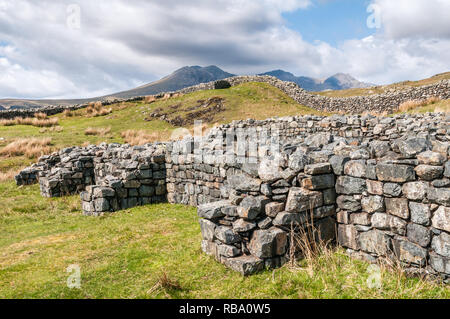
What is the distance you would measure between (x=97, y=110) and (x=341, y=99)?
1119 inches

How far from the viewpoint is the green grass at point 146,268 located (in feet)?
15.0

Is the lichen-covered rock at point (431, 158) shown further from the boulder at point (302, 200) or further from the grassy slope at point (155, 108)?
the grassy slope at point (155, 108)

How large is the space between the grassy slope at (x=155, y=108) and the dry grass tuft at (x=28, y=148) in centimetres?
64

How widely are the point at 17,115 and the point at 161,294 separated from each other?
1502 inches

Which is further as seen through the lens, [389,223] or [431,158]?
[389,223]

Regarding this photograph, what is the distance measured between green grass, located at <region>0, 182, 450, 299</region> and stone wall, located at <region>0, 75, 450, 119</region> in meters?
21.7

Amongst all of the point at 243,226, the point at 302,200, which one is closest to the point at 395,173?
the point at 302,200

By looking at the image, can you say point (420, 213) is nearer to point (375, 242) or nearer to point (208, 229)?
point (375, 242)

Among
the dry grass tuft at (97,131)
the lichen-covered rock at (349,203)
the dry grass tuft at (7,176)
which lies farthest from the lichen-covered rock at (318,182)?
the dry grass tuft at (97,131)

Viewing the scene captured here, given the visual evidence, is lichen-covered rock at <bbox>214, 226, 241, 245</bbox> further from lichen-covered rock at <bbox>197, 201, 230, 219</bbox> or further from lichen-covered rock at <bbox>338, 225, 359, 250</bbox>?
Result: lichen-covered rock at <bbox>338, 225, 359, 250</bbox>

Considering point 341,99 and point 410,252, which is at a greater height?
point 341,99

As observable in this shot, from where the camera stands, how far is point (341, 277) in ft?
15.7

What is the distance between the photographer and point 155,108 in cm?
3616

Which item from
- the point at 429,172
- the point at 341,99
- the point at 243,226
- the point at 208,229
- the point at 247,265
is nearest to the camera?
the point at 429,172
